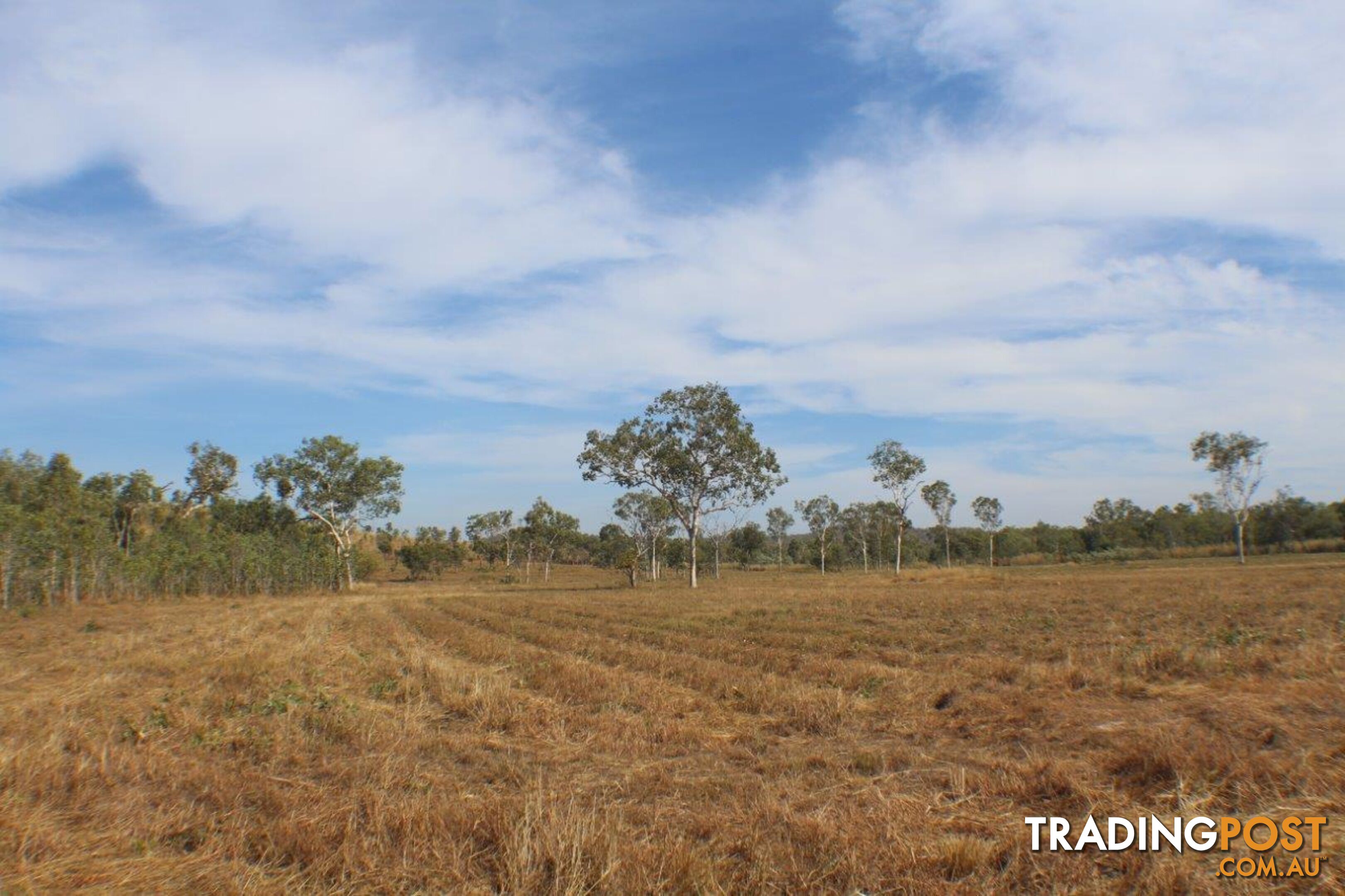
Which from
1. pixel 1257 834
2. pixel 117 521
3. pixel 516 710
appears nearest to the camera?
pixel 1257 834

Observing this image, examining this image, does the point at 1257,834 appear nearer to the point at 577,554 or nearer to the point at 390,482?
the point at 390,482

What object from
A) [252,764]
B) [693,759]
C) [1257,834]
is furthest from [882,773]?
[252,764]

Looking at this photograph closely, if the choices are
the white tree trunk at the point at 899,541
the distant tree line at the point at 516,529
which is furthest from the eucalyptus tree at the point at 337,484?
the white tree trunk at the point at 899,541

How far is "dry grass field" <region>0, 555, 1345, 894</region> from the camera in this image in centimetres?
450

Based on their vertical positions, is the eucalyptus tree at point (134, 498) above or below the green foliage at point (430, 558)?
above

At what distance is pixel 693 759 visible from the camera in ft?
24.4

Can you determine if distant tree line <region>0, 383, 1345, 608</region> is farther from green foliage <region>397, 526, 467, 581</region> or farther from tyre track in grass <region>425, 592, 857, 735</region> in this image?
tyre track in grass <region>425, 592, 857, 735</region>

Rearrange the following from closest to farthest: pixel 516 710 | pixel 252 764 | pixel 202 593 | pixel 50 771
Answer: pixel 50 771 → pixel 252 764 → pixel 516 710 → pixel 202 593

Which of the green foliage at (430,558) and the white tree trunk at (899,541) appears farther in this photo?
the green foliage at (430,558)

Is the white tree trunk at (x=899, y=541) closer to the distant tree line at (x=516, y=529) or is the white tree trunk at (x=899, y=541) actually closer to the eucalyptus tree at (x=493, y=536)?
the distant tree line at (x=516, y=529)

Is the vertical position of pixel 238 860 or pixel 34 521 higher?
pixel 34 521

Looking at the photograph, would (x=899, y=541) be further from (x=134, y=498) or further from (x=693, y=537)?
(x=134, y=498)

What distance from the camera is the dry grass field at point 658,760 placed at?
4.50m

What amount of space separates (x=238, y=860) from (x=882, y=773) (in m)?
5.13
